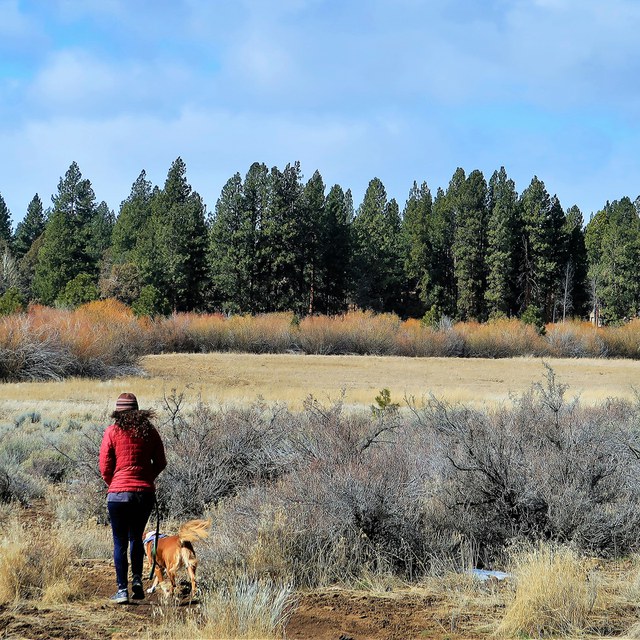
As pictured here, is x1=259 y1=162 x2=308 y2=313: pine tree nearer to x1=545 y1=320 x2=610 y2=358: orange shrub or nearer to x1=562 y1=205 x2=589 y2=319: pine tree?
x1=545 y1=320 x2=610 y2=358: orange shrub

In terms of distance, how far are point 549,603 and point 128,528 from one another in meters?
3.25

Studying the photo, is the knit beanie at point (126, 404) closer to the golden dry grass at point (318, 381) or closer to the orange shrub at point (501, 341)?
the golden dry grass at point (318, 381)

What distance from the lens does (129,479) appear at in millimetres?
5953

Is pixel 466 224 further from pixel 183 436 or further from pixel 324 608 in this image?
pixel 324 608

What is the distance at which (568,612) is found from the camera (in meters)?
5.47

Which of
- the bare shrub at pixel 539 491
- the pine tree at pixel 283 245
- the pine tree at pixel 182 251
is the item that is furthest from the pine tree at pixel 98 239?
the bare shrub at pixel 539 491

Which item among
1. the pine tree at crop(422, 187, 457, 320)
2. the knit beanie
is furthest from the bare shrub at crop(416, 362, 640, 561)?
the pine tree at crop(422, 187, 457, 320)

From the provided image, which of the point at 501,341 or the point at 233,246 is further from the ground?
the point at 233,246

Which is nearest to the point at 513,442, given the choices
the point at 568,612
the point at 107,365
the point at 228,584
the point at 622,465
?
the point at 622,465

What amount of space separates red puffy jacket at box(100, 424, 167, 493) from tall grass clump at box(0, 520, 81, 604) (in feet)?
2.81

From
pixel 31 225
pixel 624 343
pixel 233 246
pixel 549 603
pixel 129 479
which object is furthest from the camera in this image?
pixel 31 225

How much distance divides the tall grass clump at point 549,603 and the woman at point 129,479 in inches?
111

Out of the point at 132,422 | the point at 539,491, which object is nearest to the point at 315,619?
the point at 132,422

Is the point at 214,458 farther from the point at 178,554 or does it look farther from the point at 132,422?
the point at 178,554
